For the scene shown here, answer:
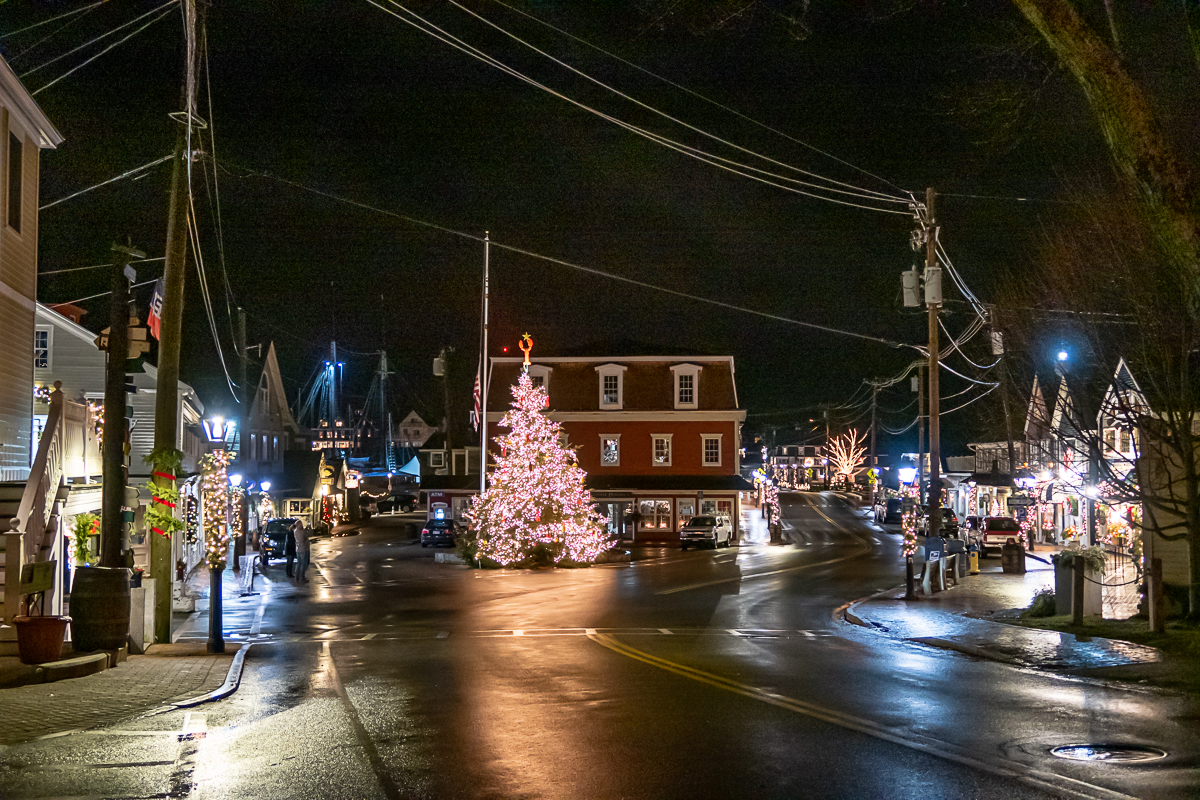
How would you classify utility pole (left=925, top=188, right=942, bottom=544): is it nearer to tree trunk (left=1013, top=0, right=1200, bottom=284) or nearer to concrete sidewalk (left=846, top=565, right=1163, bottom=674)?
concrete sidewalk (left=846, top=565, right=1163, bottom=674)

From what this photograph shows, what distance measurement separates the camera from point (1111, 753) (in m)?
9.22

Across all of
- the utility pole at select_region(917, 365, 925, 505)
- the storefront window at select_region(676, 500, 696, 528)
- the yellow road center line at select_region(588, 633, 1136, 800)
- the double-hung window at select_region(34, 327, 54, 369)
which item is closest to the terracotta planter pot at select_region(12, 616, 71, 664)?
the yellow road center line at select_region(588, 633, 1136, 800)

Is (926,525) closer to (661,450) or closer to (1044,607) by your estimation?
(1044,607)

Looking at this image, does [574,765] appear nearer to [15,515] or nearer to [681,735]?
[681,735]

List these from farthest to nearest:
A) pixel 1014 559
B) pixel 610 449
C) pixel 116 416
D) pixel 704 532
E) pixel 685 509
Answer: pixel 610 449
pixel 685 509
pixel 704 532
pixel 1014 559
pixel 116 416

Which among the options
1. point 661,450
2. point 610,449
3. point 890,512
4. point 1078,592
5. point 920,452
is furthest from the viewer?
point 890,512

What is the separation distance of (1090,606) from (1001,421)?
126ft

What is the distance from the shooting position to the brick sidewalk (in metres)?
10.6

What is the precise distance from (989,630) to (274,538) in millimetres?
29857

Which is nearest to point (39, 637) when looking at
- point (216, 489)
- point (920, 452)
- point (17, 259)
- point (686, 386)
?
point (17, 259)

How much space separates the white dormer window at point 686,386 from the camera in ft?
198

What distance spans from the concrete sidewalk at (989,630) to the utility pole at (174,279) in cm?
1286

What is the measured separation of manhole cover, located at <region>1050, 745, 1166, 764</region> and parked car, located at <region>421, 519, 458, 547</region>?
140 feet

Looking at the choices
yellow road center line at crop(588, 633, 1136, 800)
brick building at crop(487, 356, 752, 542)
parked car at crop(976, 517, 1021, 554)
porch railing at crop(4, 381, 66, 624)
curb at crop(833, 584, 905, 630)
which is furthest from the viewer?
brick building at crop(487, 356, 752, 542)
